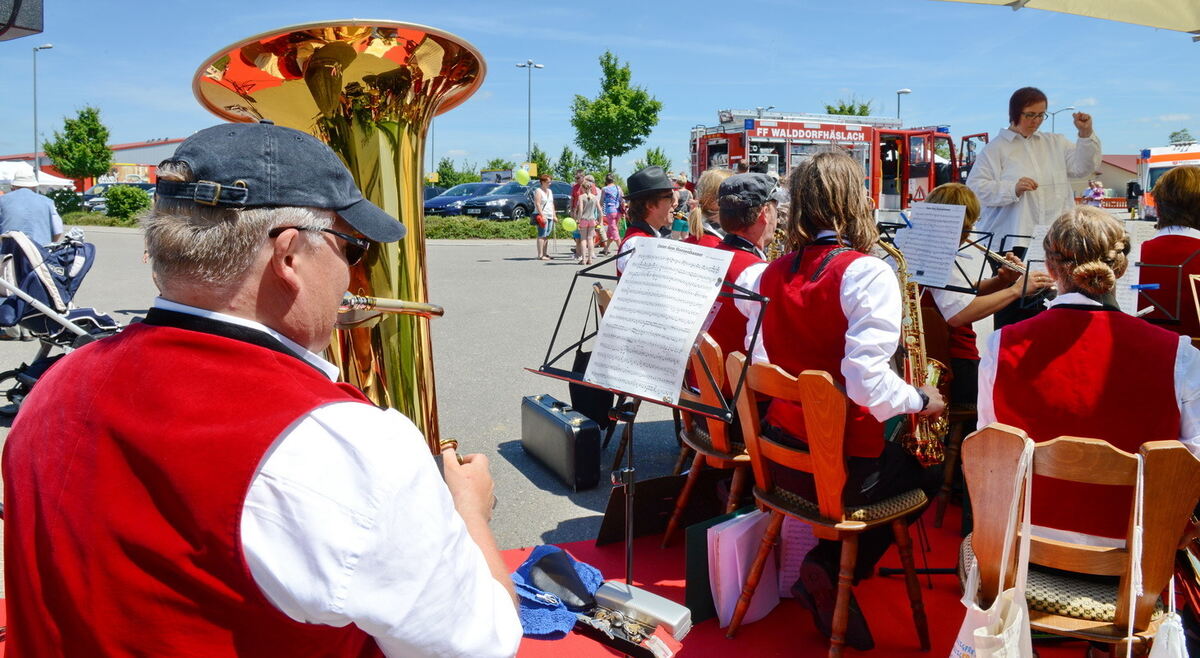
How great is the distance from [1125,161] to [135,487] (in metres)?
62.4

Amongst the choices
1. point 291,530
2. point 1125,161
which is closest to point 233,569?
point 291,530

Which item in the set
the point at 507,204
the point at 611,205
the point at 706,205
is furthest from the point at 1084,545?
the point at 507,204

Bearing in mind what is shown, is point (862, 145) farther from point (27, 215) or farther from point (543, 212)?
point (27, 215)

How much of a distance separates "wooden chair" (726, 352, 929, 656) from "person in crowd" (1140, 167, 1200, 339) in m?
1.44

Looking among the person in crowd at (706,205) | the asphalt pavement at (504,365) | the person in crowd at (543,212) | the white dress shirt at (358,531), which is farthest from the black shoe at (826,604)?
the person in crowd at (543,212)

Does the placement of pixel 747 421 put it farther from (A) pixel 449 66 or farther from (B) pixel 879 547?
(A) pixel 449 66

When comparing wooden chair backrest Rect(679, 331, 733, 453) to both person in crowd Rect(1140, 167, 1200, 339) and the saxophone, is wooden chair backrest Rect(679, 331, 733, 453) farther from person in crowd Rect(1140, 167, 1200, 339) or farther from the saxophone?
person in crowd Rect(1140, 167, 1200, 339)

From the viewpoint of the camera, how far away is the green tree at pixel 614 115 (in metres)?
27.9

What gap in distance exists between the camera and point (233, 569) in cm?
95

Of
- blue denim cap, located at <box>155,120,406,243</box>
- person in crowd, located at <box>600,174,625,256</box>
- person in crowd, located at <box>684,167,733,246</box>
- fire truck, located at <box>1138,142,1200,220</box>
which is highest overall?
fire truck, located at <box>1138,142,1200,220</box>

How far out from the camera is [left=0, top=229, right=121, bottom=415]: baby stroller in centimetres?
502

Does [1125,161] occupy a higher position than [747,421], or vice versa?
[1125,161]

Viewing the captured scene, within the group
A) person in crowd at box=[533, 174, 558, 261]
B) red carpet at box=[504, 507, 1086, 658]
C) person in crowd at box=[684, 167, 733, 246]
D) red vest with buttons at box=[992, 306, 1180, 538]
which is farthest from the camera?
person in crowd at box=[533, 174, 558, 261]

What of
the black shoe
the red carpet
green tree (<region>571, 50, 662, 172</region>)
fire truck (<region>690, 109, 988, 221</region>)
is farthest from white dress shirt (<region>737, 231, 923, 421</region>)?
green tree (<region>571, 50, 662, 172</region>)
